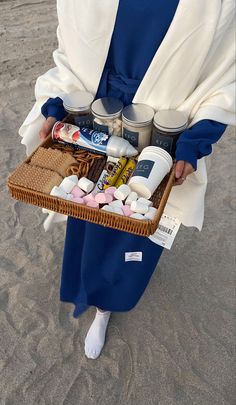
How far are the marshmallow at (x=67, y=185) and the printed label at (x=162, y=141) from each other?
255mm

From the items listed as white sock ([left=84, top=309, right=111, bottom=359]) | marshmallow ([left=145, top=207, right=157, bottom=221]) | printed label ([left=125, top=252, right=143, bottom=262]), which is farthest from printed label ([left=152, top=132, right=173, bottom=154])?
white sock ([left=84, top=309, right=111, bottom=359])

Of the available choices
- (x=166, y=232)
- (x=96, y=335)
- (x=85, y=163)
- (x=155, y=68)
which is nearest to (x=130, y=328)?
(x=96, y=335)

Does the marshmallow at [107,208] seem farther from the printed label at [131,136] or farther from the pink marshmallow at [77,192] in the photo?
the printed label at [131,136]

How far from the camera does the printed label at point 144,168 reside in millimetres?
883

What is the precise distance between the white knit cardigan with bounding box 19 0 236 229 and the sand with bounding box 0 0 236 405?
0.82 m

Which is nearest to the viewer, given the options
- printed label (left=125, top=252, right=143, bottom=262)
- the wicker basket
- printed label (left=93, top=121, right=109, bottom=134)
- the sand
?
the wicker basket

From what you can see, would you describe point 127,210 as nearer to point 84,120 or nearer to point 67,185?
point 67,185

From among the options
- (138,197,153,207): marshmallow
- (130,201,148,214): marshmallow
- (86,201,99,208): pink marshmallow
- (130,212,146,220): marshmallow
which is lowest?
(86,201,99,208): pink marshmallow

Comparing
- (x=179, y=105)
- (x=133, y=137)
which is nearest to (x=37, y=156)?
(x=133, y=137)

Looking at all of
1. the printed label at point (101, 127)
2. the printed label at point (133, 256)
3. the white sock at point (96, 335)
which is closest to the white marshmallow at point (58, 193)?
the printed label at point (101, 127)

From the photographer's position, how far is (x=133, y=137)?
99 cm

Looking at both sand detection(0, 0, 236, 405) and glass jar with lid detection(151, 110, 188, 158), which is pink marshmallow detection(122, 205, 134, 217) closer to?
glass jar with lid detection(151, 110, 188, 158)

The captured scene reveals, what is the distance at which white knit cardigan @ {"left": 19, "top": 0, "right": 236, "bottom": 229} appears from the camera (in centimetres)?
90

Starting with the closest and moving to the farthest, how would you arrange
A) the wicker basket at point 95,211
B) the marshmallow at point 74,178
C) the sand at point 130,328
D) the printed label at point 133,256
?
the wicker basket at point 95,211
the marshmallow at point 74,178
the printed label at point 133,256
the sand at point 130,328
